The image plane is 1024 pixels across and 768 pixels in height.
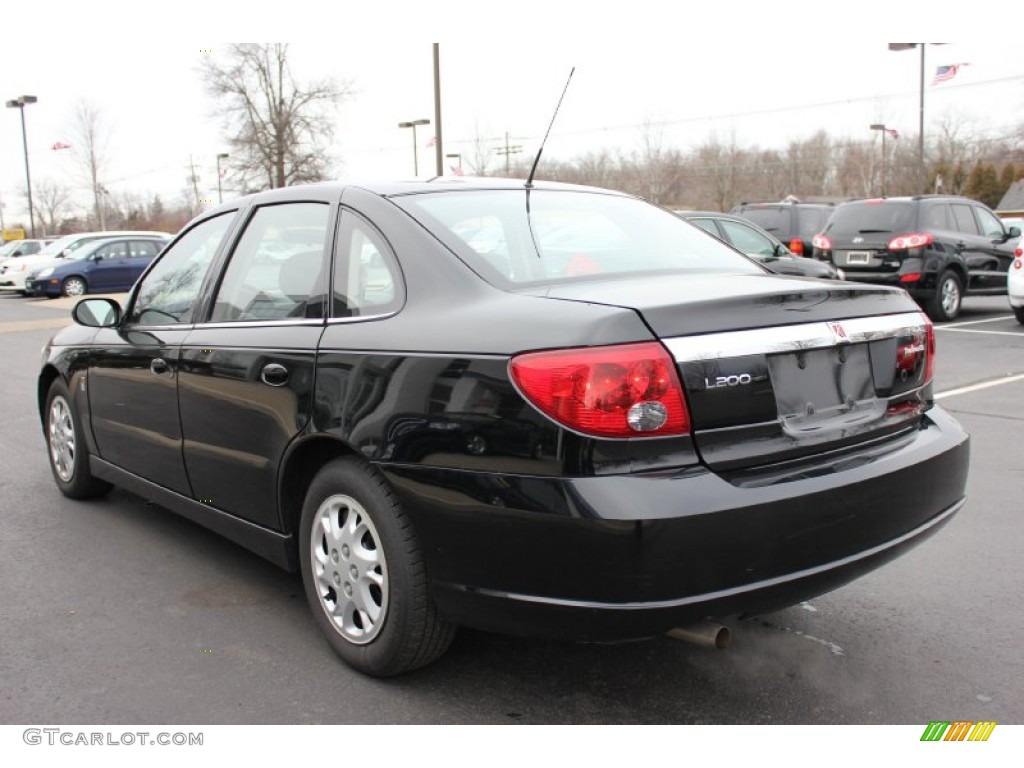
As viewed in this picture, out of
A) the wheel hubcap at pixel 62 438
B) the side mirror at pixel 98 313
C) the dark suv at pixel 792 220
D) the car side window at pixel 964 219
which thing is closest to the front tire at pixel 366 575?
the side mirror at pixel 98 313

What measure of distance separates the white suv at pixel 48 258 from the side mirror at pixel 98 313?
21745mm

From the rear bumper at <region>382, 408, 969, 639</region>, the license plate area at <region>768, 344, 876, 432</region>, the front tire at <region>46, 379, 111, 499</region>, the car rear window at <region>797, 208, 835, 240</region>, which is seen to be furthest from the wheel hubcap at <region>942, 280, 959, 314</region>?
the front tire at <region>46, 379, 111, 499</region>

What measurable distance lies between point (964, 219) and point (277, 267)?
13.3 metres

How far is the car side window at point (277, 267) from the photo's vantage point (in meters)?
3.39

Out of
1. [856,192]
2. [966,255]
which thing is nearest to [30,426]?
[966,255]

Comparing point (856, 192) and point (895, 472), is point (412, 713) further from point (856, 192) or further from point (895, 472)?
point (856, 192)

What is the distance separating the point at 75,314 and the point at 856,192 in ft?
269

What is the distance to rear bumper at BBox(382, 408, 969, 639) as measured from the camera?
7.73ft

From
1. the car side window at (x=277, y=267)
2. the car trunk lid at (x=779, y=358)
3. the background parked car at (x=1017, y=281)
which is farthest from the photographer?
the background parked car at (x=1017, y=281)

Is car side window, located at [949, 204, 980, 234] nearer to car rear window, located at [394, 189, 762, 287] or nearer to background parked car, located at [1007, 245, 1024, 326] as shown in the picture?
background parked car, located at [1007, 245, 1024, 326]

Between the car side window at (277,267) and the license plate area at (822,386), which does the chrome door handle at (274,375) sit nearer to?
the car side window at (277,267)

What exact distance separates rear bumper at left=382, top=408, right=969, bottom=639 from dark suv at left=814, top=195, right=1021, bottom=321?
11.5 m

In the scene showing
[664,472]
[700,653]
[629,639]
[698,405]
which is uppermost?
[698,405]

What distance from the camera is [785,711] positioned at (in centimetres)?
282
